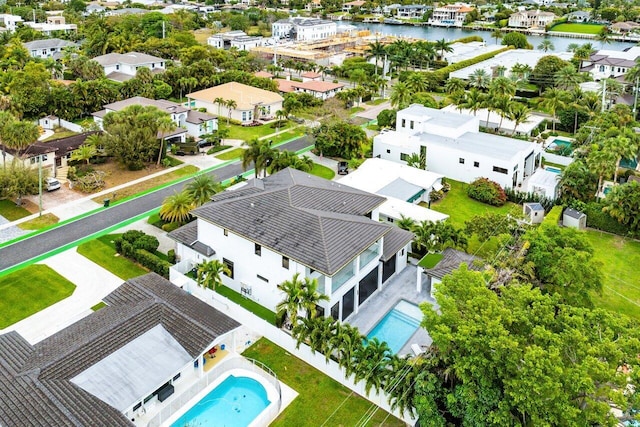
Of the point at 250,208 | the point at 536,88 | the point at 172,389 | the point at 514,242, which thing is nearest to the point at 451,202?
the point at 514,242

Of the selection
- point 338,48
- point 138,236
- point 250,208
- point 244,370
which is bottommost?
point 244,370

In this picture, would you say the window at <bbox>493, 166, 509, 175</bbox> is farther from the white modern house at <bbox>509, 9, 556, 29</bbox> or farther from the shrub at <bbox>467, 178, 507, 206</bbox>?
the white modern house at <bbox>509, 9, 556, 29</bbox>

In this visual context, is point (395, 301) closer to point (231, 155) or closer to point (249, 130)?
point (231, 155)

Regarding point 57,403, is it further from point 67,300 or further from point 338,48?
point 338,48

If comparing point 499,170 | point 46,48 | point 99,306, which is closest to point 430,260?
point 499,170

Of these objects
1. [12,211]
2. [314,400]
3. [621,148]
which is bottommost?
[314,400]

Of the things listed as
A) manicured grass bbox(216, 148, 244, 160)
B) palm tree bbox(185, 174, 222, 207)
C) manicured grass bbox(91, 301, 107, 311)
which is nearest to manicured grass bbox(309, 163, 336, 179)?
manicured grass bbox(216, 148, 244, 160)
